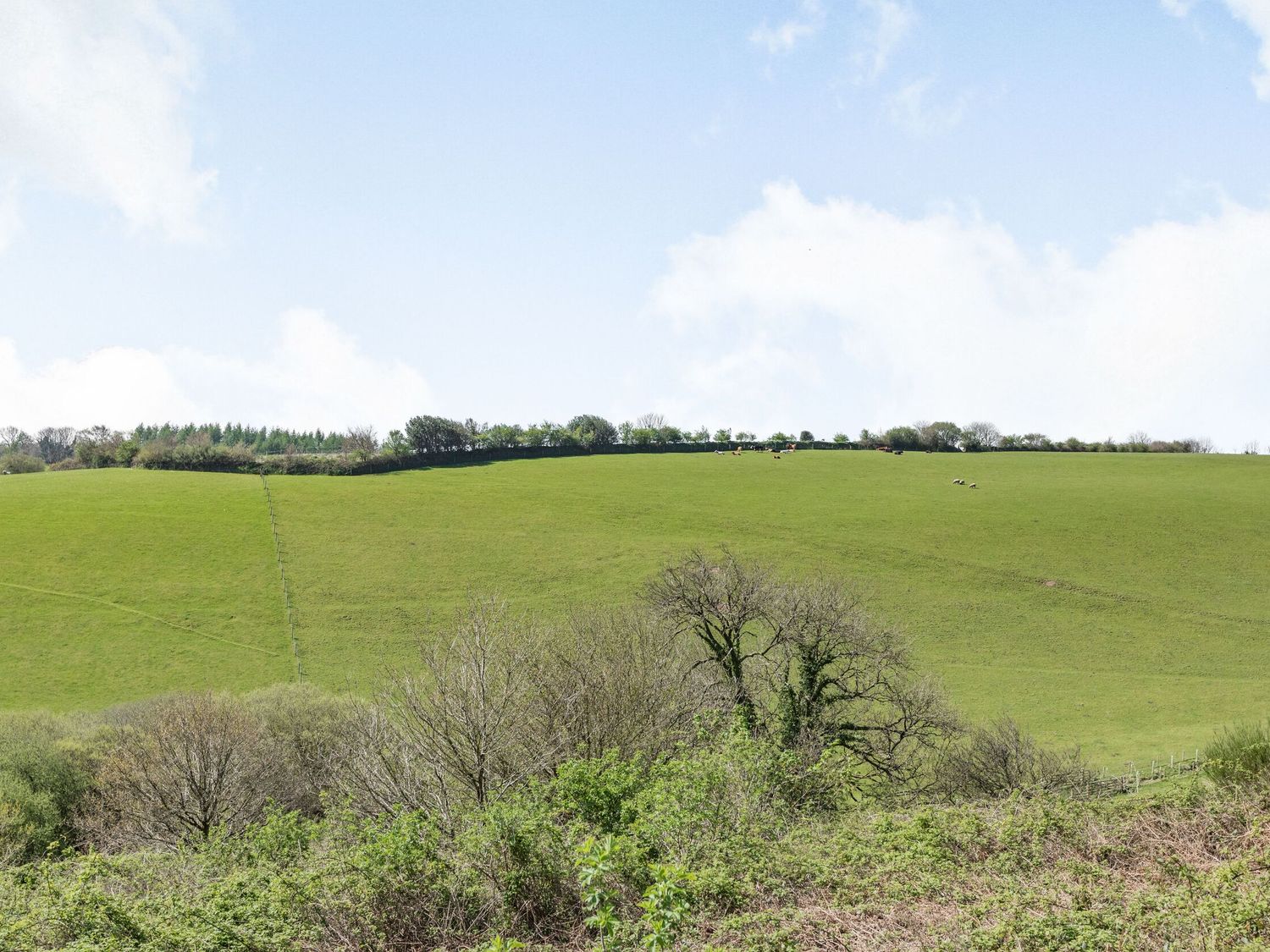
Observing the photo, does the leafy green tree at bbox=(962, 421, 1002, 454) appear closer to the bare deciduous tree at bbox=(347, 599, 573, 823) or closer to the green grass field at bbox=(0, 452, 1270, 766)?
the green grass field at bbox=(0, 452, 1270, 766)

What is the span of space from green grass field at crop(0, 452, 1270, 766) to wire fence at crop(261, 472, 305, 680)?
495 mm

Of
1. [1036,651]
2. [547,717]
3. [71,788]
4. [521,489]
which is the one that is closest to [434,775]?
[547,717]

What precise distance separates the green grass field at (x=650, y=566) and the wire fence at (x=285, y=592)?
50 centimetres

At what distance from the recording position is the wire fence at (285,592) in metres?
47.3

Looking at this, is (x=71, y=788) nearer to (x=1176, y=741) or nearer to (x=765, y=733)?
(x=765, y=733)

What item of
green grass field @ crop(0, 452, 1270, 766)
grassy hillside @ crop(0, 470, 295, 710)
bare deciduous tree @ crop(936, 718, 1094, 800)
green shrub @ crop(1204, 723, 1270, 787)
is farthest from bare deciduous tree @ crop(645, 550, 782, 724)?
grassy hillside @ crop(0, 470, 295, 710)

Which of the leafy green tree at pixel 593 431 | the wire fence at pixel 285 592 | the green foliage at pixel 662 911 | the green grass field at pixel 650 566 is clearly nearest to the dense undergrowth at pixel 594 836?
the green foliage at pixel 662 911

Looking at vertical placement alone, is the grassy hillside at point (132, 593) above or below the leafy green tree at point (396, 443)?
below

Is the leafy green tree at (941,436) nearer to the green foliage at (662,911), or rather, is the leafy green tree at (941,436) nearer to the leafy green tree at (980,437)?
the leafy green tree at (980,437)

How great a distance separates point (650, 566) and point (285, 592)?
1067 inches

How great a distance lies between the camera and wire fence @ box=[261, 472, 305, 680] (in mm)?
47291

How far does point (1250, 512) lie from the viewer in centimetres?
7175

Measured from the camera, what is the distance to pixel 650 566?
61062mm

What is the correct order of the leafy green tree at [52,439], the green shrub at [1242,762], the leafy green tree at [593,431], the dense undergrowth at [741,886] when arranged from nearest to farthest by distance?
1. the dense undergrowth at [741,886]
2. the green shrub at [1242,762]
3. the leafy green tree at [593,431]
4. the leafy green tree at [52,439]
